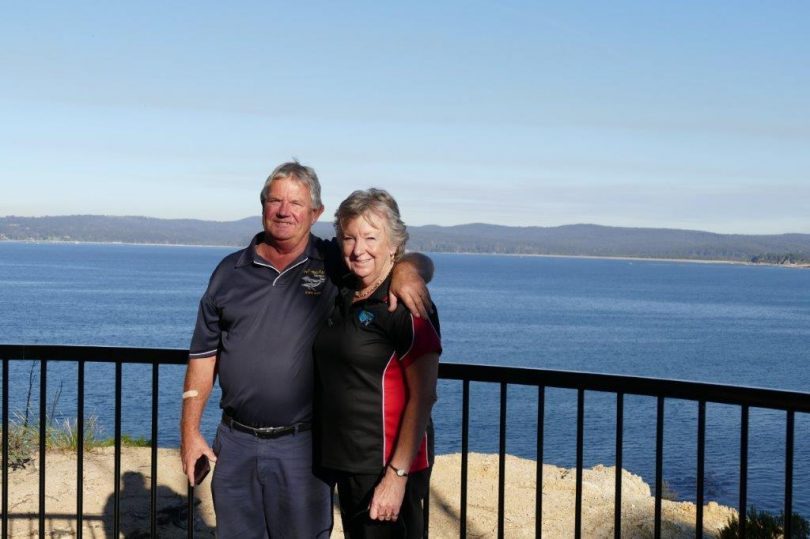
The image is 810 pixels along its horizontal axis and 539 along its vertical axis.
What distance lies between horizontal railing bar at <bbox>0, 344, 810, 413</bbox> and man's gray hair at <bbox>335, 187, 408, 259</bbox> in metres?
0.97

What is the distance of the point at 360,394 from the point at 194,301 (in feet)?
244

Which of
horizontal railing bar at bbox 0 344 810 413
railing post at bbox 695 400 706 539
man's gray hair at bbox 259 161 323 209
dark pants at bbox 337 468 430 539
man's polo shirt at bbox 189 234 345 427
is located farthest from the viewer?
railing post at bbox 695 400 706 539

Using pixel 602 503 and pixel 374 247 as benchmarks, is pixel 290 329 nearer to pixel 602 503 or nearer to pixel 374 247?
pixel 374 247

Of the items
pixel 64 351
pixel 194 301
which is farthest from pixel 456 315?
pixel 64 351

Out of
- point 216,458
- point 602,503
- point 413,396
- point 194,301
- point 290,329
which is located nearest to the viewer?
point 413,396

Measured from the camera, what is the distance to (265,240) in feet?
10.9

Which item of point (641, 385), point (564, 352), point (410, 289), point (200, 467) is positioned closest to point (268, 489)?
point (200, 467)

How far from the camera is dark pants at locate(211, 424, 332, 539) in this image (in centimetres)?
315

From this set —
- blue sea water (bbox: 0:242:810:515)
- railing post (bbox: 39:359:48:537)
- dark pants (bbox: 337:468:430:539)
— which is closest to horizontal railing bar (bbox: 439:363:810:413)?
dark pants (bbox: 337:468:430:539)

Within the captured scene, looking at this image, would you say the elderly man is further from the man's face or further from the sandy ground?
the sandy ground

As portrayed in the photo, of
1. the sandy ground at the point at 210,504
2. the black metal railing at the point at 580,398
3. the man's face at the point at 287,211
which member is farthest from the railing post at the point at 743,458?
the sandy ground at the point at 210,504

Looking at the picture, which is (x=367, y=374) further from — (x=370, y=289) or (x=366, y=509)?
(x=366, y=509)

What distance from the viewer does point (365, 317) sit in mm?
2855

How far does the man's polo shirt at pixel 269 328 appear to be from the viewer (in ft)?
10.1
